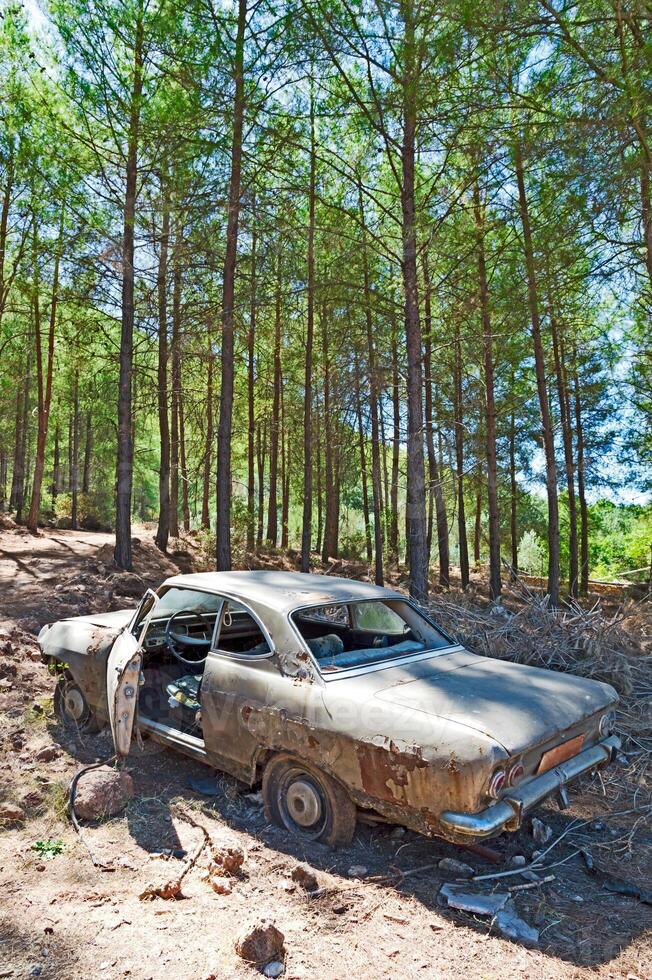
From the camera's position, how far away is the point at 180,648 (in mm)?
5387

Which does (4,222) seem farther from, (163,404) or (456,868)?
(456,868)

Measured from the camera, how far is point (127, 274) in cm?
1278

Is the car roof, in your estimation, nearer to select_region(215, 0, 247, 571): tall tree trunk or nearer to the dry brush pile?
the dry brush pile

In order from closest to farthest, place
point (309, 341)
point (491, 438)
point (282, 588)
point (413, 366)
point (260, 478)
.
A: point (282, 588) → point (413, 366) → point (309, 341) → point (491, 438) → point (260, 478)

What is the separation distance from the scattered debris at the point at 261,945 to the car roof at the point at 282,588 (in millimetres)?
1815

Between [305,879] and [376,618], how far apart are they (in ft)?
6.82

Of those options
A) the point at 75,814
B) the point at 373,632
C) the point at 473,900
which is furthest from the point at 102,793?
the point at 473,900

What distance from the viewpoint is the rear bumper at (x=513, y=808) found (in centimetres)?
309

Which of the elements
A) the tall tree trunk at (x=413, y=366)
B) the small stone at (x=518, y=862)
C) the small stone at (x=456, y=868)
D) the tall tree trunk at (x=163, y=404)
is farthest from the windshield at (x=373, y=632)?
the tall tree trunk at (x=163, y=404)

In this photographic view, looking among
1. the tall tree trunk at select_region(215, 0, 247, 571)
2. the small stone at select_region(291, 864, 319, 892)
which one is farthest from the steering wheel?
the tall tree trunk at select_region(215, 0, 247, 571)

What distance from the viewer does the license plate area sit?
138 inches

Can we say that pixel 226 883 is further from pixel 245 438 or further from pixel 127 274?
pixel 245 438

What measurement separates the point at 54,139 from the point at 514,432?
1364 cm

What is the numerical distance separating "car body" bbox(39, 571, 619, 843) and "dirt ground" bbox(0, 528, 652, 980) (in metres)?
0.34
